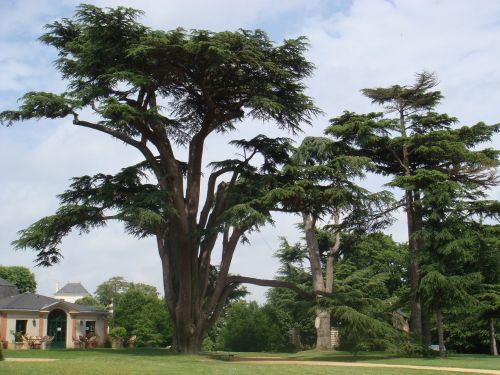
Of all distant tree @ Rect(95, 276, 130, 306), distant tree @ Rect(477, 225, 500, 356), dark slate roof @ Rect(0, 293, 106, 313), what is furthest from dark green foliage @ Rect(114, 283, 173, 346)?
distant tree @ Rect(95, 276, 130, 306)

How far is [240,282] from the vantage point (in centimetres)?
2369

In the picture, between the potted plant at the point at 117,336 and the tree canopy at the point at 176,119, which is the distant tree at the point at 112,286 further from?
the tree canopy at the point at 176,119

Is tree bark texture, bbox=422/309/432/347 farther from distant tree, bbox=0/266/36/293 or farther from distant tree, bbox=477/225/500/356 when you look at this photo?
distant tree, bbox=0/266/36/293

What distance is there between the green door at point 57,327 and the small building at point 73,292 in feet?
201

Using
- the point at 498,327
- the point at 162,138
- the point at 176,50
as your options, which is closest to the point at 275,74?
the point at 176,50

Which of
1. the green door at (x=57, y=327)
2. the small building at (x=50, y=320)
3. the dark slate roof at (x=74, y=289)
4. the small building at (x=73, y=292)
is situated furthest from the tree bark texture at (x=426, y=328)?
the dark slate roof at (x=74, y=289)

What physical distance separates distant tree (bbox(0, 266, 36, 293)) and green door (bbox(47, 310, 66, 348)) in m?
25.7

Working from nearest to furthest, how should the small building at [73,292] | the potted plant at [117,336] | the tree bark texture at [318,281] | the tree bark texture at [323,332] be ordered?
the tree bark texture at [323,332], the tree bark texture at [318,281], the potted plant at [117,336], the small building at [73,292]

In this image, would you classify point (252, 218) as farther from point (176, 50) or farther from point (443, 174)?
point (443, 174)

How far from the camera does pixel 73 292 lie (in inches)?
3858

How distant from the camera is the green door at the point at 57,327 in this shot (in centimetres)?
3616

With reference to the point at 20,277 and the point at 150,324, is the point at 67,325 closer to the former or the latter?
the point at 150,324

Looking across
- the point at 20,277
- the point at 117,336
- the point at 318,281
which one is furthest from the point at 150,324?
the point at 20,277

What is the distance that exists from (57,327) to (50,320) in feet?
2.14
